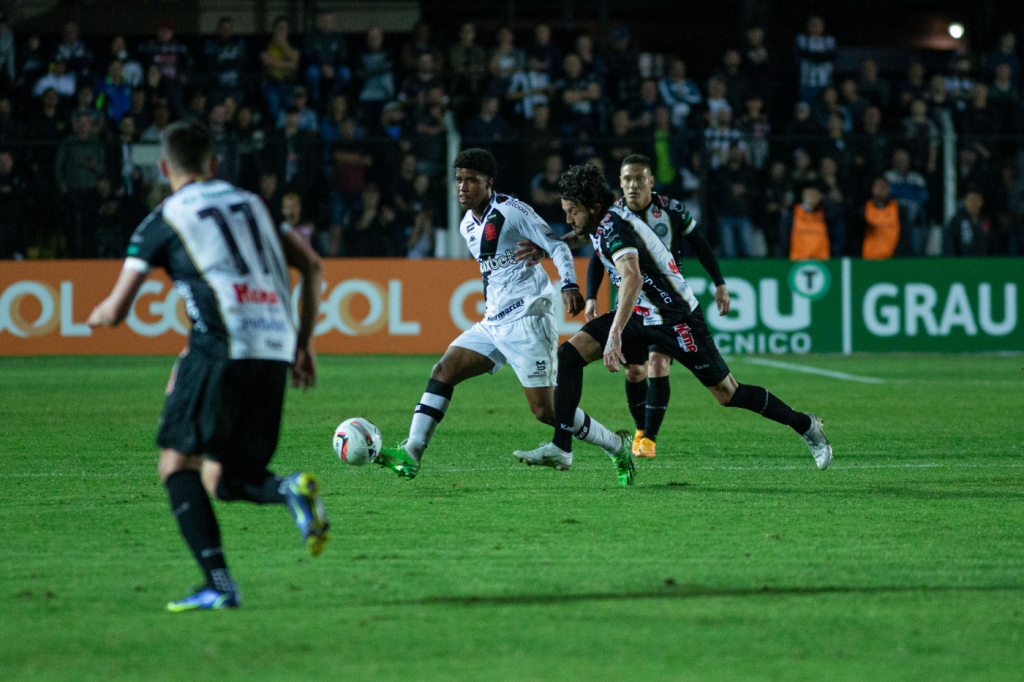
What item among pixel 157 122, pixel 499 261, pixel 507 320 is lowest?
pixel 507 320

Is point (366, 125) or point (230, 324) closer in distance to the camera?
point (230, 324)

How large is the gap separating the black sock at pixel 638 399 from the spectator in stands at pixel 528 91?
34.2 feet

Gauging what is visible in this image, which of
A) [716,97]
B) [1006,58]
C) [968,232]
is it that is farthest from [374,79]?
[1006,58]

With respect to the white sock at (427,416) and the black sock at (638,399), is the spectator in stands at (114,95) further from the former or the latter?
the white sock at (427,416)

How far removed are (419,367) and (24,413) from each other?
5.40 metres

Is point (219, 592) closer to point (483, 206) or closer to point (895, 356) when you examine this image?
point (483, 206)

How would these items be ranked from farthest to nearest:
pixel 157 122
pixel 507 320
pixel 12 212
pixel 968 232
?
1. pixel 157 122
2. pixel 968 232
3. pixel 12 212
4. pixel 507 320

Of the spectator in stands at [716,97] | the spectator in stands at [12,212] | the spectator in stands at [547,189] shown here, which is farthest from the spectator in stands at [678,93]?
the spectator in stands at [12,212]

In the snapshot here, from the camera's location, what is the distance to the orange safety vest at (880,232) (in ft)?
57.2

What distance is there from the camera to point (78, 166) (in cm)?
1725

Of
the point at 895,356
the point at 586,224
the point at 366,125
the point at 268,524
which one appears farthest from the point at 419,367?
the point at 268,524

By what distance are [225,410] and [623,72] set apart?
16725 millimetres

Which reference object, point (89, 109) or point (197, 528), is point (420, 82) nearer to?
point (89, 109)

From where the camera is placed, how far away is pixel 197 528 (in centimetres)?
438
